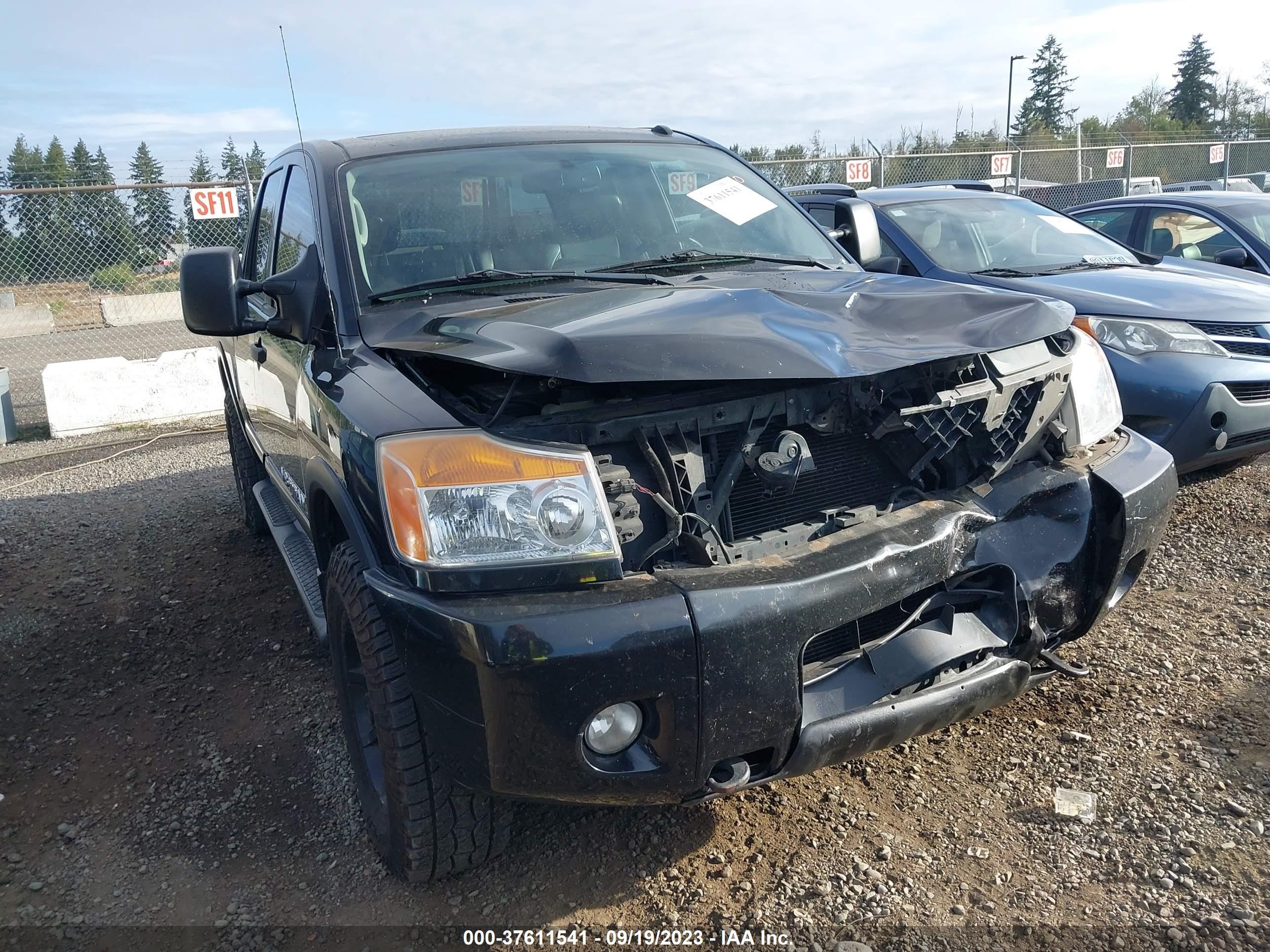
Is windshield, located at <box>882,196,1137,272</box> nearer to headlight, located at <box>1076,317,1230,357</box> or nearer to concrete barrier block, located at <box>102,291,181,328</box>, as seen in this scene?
headlight, located at <box>1076,317,1230,357</box>

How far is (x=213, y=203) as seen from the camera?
10.1m

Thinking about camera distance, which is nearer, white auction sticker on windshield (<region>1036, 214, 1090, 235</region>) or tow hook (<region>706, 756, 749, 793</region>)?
tow hook (<region>706, 756, 749, 793</region>)

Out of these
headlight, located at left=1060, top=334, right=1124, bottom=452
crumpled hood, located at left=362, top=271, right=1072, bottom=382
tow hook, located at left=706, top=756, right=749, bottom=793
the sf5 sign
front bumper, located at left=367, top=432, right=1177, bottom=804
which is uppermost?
the sf5 sign

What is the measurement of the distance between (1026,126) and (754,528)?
7169 cm

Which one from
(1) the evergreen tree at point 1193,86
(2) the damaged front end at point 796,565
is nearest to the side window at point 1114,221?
(2) the damaged front end at point 796,565

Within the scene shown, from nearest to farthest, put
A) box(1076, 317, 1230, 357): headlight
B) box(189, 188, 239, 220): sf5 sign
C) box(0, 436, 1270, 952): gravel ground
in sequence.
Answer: box(0, 436, 1270, 952): gravel ground → box(1076, 317, 1230, 357): headlight → box(189, 188, 239, 220): sf5 sign

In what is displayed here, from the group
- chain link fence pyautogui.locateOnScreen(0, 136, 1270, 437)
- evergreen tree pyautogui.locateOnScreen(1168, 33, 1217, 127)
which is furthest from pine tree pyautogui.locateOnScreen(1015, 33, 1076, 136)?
chain link fence pyautogui.locateOnScreen(0, 136, 1270, 437)

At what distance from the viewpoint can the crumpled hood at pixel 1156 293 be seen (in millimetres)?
4711

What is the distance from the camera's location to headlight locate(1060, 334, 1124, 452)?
264 centimetres

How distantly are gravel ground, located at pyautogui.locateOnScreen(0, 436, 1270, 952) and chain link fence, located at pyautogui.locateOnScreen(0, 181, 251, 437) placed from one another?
625cm

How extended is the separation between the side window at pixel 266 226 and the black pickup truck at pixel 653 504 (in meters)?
0.88

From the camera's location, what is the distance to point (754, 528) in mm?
2266

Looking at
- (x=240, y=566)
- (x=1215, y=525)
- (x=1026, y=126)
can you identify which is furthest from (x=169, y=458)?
(x=1026, y=126)

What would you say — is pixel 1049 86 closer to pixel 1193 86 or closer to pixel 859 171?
pixel 1193 86
